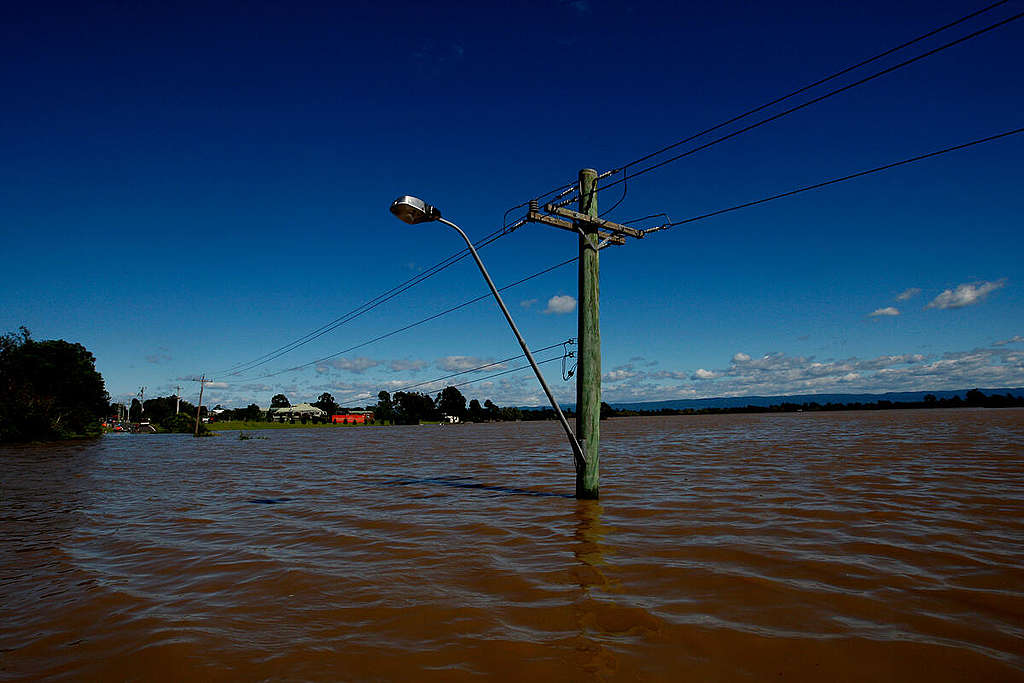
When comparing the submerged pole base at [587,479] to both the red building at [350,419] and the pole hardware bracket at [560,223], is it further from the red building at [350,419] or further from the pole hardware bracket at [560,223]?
the red building at [350,419]

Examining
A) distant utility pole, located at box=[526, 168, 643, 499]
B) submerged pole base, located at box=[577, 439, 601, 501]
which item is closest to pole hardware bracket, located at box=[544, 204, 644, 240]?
distant utility pole, located at box=[526, 168, 643, 499]

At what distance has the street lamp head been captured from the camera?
10227 mm

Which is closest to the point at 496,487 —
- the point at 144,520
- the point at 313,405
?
the point at 144,520

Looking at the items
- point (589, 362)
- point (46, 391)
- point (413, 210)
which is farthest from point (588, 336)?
point (46, 391)

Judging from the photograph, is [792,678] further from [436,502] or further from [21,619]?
[436,502]

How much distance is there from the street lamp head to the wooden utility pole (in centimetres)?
342

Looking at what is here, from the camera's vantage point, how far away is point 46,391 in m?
60.2

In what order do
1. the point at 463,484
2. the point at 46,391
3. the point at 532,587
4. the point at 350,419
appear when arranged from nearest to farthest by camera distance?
1. the point at 532,587
2. the point at 463,484
3. the point at 46,391
4. the point at 350,419

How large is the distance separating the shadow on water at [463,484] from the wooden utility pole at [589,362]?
3.55 ft

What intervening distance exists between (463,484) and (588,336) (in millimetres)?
6815

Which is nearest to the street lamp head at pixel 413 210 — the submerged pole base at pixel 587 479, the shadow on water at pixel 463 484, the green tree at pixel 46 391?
the submerged pole base at pixel 587 479

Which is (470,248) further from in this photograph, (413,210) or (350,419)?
(350,419)

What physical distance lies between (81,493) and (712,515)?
1712cm

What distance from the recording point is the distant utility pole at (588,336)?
38.2ft
